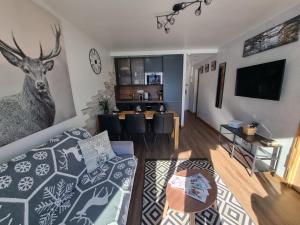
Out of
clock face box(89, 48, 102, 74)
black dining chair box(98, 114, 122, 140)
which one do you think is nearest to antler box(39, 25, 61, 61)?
clock face box(89, 48, 102, 74)

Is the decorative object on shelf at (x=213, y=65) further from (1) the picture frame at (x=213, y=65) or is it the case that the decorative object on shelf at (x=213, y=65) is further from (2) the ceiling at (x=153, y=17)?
(2) the ceiling at (x=153, y=17)

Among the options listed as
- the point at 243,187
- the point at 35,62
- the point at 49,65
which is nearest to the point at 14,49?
A: the point at 35,62

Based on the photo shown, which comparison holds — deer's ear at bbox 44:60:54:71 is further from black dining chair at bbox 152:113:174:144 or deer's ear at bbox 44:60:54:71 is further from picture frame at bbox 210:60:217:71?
picture frame at bbox 210:60:217:71

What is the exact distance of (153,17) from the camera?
2.01 meters

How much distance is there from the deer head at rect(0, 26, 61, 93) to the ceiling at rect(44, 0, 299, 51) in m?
0.46

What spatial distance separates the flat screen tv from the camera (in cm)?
192

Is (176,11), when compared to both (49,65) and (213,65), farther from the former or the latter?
(213,65)

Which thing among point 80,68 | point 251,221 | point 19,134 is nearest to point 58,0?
point 80,68

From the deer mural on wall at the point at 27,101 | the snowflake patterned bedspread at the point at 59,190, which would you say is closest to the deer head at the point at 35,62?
the deer mural on wall at the point at 27,101

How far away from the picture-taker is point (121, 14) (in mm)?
1908

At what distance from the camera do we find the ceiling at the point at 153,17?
5.51 ft

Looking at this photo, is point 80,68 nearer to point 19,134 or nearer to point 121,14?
point 121,14

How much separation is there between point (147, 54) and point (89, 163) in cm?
340

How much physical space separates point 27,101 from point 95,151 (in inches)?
34.1
